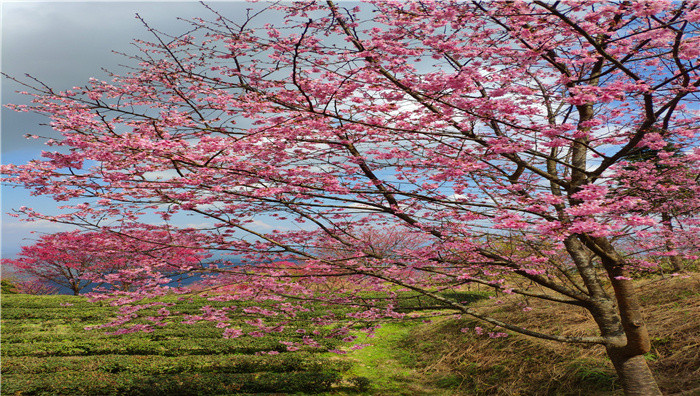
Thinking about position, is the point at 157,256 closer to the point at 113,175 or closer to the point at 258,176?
the point at 113,175

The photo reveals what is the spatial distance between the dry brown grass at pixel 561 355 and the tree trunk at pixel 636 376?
84 cm

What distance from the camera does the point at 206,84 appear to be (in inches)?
205

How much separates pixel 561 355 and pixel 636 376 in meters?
2.76

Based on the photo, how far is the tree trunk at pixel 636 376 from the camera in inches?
197

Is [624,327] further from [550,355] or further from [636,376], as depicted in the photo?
[550,355]

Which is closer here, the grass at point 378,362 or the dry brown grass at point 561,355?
the dry brown grass at point 561,355

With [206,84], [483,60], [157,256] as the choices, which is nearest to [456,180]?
[483,60]

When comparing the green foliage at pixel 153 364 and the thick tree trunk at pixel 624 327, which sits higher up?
the thick tree trunk at pixel 624 327

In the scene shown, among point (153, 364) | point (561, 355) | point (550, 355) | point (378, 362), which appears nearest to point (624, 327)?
point (561, 355)

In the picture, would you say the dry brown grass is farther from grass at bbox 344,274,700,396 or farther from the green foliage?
the green foliage

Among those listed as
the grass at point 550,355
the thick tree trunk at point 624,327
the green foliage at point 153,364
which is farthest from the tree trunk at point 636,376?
the green foliage at point 153,364

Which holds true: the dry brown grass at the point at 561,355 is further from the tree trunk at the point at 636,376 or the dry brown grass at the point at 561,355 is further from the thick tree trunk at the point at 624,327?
the thick tree trunk at the point at 624,327

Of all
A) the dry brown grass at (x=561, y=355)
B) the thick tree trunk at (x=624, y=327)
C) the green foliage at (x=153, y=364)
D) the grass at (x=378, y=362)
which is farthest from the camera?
the green foliage at (x=153, y=364)

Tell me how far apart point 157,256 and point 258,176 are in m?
1.92
